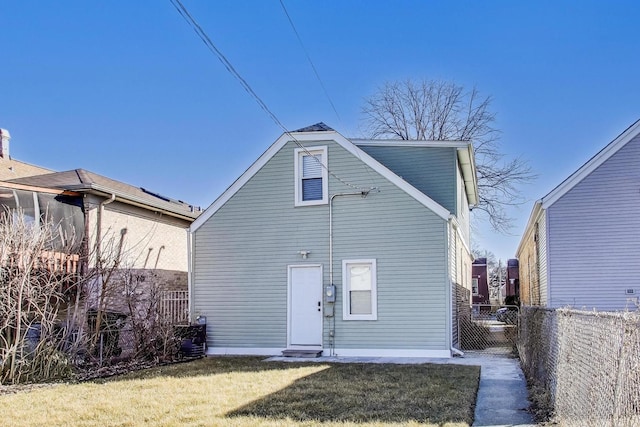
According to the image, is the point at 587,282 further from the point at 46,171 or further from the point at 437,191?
the point at 46,171

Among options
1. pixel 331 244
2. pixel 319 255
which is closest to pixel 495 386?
pixel 331 244

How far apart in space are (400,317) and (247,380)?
4.33 m

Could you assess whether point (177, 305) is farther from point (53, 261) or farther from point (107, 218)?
point (53, 261)

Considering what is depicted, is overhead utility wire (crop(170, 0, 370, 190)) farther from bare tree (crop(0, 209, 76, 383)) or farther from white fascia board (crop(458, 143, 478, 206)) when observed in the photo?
white fascia board (crop(458, 143, 478, 206))

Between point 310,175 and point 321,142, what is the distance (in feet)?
2.78

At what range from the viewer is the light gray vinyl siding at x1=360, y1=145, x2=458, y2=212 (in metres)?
13.9

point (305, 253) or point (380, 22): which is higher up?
point (380, 22)

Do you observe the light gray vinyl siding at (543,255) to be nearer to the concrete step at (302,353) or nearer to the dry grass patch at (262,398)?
the dry grass patch at (262,398)

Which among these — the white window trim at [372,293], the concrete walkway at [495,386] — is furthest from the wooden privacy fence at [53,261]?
the white window trim at [372,293]

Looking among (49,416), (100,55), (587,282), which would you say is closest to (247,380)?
(49,416)

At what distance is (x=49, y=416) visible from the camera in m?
6.82

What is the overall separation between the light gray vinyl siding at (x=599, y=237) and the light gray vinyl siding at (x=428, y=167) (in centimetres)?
301

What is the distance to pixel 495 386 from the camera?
8.66m

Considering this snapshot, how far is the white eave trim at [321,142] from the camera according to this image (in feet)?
41.0
